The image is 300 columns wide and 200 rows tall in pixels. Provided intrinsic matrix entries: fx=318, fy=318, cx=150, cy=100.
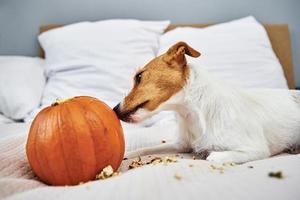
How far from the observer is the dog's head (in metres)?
1.13

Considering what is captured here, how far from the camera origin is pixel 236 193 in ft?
2.26

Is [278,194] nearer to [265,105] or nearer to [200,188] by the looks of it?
[200,188]

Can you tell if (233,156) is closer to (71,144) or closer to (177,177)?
(177,177)

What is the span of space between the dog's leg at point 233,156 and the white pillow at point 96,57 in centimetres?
115

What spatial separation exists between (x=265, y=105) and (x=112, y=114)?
25.2 inches

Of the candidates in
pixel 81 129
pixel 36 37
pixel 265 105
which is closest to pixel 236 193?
pixel 81 129

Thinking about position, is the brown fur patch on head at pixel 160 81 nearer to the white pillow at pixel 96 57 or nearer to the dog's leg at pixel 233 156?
the dog's leg at pixel 233 156

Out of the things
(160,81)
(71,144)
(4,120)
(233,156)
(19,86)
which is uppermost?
(160,81)

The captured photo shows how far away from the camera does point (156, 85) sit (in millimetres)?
1135

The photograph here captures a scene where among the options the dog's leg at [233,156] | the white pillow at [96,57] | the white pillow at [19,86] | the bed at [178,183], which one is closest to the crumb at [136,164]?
the bed at [178,183]

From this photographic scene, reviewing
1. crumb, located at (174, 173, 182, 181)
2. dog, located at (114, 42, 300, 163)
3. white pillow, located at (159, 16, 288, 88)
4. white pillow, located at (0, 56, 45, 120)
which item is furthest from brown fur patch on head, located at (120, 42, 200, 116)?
white pillow, located at (0, 56, 45, 120)

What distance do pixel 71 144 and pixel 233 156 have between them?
53 cm

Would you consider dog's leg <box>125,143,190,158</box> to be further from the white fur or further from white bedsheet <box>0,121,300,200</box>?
white bedsheet <box>0,121,300,200</box>

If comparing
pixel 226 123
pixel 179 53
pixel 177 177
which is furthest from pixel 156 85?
pixel 177 177
